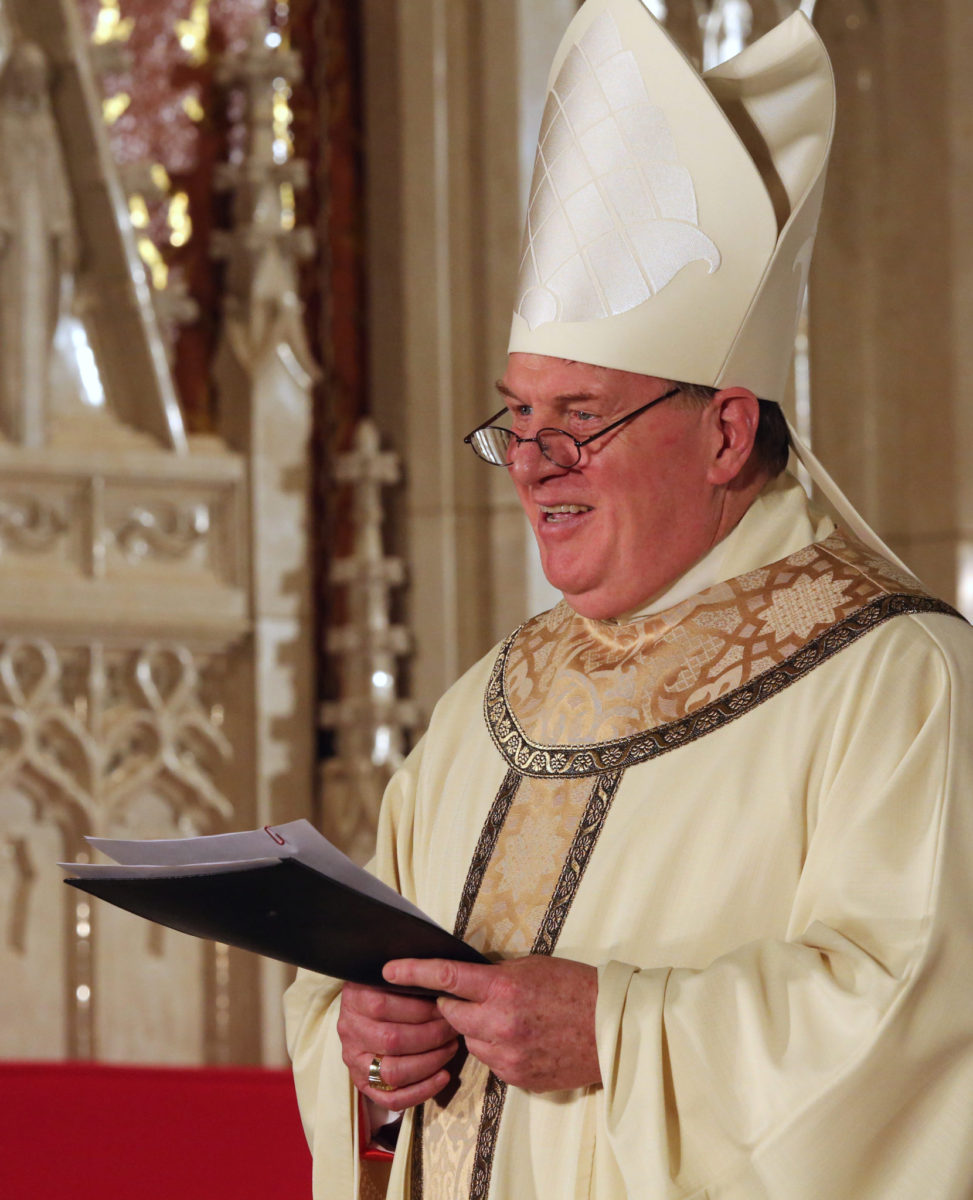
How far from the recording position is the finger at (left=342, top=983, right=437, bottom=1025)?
1.89m

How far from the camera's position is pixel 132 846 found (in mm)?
1908

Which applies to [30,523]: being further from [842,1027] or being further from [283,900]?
[842,1027]

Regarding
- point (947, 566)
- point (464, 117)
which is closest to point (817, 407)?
point (947, 566)

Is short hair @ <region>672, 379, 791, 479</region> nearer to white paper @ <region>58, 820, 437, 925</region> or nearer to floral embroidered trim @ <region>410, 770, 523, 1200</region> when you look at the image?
floral embroidered trim @ <region>410, 770, 523, 1200</region>

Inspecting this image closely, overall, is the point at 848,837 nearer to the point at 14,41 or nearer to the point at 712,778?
the point at 712,778

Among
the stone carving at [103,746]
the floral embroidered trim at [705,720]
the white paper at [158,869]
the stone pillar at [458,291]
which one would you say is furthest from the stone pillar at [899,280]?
the white paper at [158,869]

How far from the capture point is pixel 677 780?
1.98 m

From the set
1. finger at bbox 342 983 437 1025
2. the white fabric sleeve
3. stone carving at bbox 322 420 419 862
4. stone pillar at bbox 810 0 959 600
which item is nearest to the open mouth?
the white fabric sleeve

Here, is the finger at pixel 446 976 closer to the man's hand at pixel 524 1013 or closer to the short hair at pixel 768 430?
the man's hand at pixel 524 1013

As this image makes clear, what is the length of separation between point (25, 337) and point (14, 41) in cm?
78

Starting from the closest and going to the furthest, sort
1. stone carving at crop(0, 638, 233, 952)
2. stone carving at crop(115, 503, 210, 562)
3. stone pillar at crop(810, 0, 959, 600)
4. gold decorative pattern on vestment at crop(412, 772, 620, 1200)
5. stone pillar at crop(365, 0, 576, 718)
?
gold decorative pattern on vestment at crop(412, 772, 620, 1200)
stone carving at crop(0, 638, 233, 952)
stone carving at crop(115, 503, 210, 562)
stone pillar at crop(365, 0, 576, 718)
stone pillar at crop(810, 0, 959, 600)

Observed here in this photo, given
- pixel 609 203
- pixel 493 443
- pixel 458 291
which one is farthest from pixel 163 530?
pixel 609 203

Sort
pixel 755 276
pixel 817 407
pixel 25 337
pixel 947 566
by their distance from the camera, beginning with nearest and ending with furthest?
pixel 755 276, pixel 25 337, pixel 947 566, pixel 817 407

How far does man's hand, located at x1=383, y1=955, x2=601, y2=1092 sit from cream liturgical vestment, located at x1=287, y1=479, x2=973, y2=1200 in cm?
3
